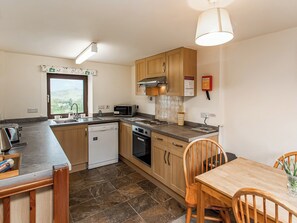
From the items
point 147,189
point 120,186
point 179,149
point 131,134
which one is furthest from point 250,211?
point 131,134

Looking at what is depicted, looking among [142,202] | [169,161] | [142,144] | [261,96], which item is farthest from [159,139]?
[261,96]

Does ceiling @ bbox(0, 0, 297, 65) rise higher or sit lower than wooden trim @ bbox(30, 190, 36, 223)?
higher

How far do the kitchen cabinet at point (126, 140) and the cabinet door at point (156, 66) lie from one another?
3.64ft

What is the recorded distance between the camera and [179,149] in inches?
86.5

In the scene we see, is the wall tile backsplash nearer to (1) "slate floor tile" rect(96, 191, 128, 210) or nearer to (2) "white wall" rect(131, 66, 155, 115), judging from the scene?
(2) "white wall" rect(131, 66, 155, 115)

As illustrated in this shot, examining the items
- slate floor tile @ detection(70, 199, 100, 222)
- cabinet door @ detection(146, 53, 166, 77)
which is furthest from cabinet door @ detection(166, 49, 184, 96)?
slate floor tile @ detection(70, 199, 100, 222)

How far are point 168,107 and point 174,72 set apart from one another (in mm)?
777

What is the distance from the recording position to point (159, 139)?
2525mm

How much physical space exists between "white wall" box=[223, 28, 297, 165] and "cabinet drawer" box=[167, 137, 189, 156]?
29.1 inches

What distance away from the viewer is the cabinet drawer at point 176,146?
7.03ft

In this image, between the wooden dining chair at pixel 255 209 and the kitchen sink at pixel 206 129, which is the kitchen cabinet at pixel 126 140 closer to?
the kitchen sink at pixel 206 129

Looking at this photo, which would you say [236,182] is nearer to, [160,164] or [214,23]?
[214,23]

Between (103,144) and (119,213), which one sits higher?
(103,144)

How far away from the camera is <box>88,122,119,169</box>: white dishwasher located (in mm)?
3254
